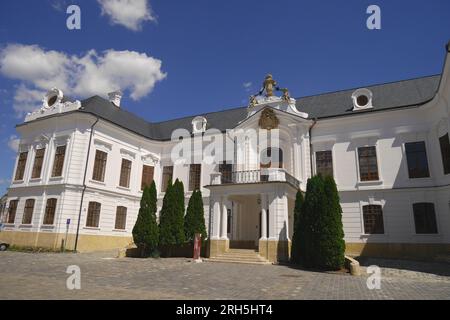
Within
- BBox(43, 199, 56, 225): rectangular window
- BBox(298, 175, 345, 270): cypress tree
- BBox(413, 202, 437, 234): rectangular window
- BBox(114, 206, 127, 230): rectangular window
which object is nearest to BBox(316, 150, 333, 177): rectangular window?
BBox(413, 202, 437, 234): rectangular window

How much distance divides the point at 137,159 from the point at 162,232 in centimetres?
910

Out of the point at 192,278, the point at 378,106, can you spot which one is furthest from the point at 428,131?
the point at 192,278

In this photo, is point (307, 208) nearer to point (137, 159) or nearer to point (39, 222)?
point (137, 159)

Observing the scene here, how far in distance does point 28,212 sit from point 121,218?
6118mm

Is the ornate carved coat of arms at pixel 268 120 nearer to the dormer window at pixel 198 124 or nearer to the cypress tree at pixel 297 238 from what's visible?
the dormer window at pixel 198 124

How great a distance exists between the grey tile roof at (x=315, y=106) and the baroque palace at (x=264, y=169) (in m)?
0.12

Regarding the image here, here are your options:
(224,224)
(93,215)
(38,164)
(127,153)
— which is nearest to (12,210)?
(38,164)

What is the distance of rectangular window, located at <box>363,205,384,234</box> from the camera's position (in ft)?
59.1

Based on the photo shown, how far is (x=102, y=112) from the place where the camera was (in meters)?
23.5

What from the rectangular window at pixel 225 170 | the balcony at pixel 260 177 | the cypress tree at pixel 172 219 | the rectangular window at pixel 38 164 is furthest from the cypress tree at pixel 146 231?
the rectangular window at pixel 38 164

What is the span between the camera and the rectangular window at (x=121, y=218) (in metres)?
23.0

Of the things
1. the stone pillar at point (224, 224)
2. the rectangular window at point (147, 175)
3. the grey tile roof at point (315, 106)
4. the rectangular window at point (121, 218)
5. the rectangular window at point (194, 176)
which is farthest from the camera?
the rectangular window at point (147, 175)

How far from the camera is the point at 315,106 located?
22875 millimetres

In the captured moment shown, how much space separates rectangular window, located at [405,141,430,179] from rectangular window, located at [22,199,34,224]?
79.4ft
